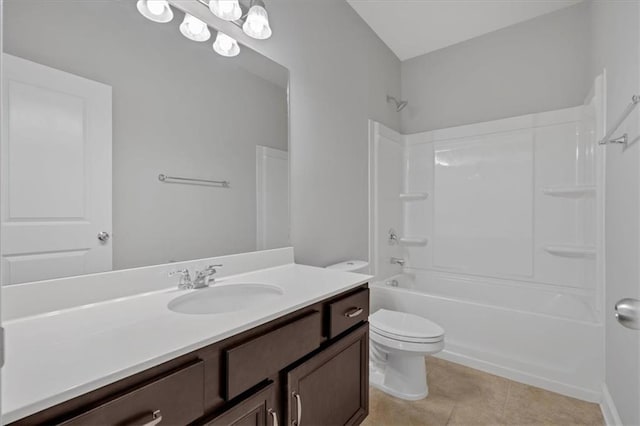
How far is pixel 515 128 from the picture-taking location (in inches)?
104

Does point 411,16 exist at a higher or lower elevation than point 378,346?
higher

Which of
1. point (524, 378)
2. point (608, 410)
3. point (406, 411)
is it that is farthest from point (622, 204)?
point (406, 411)

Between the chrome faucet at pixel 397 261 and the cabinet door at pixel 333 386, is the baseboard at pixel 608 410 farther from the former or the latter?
the chrome faucet at pixel 397 261

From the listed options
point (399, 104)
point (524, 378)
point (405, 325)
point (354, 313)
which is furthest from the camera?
point (399, 104)

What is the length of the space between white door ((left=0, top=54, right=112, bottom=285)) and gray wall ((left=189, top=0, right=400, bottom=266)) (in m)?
0.75

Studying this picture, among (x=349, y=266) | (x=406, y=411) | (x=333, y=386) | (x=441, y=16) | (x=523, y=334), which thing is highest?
(x=441, y=16)

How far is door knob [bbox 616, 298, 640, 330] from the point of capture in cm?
65

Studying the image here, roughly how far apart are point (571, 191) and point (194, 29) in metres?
2.75

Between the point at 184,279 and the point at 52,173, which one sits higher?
the point at 52,173

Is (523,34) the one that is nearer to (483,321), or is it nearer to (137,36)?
(483,321)

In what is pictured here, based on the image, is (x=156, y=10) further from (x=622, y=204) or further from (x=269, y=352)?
(x=622, y=204)

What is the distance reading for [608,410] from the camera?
1.64 m

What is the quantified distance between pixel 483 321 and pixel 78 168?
7.94 ft

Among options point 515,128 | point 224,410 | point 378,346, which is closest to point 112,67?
point 224,410
